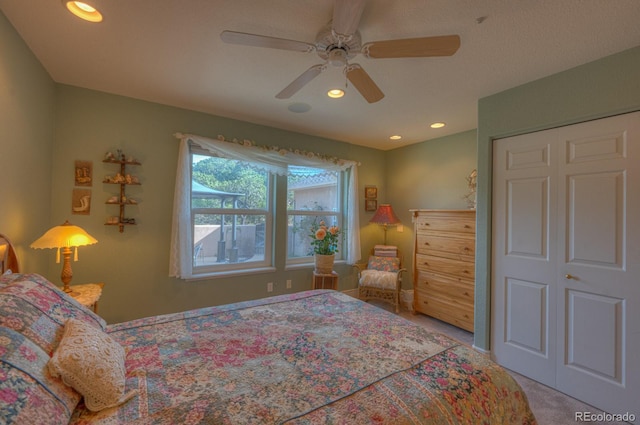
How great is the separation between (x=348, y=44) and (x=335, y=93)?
0.98m

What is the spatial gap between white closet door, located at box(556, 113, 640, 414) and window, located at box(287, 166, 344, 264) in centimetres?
272

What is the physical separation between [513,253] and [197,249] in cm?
326

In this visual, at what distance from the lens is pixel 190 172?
3.08 metres

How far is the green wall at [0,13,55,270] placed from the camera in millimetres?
1706

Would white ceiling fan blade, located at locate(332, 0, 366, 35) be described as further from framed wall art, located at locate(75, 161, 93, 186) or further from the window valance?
framed wall art, located at locate(75, 161, 93, 186)

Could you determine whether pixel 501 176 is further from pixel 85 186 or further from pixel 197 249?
pixel 85 186

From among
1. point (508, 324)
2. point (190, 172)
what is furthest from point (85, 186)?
point (508, 324)

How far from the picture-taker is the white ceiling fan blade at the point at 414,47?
4.55ft

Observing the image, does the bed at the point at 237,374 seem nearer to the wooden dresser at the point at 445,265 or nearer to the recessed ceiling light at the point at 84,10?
the recessed ceiling light at the point at 84,10

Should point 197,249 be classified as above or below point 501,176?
below

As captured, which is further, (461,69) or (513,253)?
(513,253)

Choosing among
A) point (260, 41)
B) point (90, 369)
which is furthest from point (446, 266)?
point (90, 369)

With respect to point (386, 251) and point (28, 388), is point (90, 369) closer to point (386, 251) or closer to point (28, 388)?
point (28, 388)

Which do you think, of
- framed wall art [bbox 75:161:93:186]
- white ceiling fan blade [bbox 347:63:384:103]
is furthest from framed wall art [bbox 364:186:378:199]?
framed wall art [bbox 75:161:93:186]
